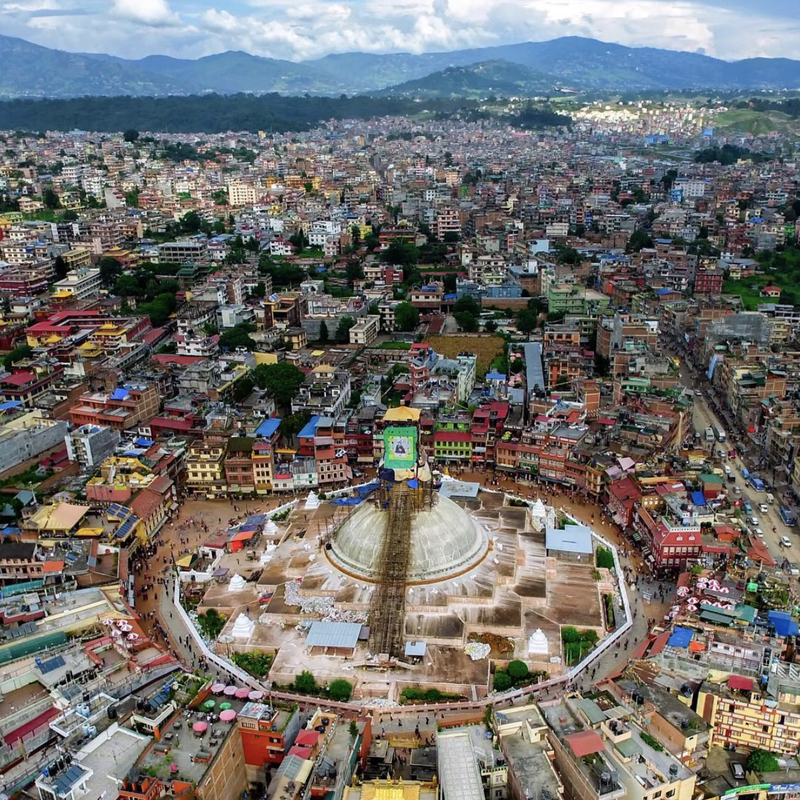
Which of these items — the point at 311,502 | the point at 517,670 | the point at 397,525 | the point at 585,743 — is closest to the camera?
the point at 585,743

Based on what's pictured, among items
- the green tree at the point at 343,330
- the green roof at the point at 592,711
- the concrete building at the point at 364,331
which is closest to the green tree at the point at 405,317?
the concrete building at the point at 364,331

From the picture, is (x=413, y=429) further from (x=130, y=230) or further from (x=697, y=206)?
(x=697, y=206)

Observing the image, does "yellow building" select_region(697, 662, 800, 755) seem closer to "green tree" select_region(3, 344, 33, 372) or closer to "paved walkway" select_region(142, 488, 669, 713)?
"paved walkway" select_region(142, 488, 669, 713)

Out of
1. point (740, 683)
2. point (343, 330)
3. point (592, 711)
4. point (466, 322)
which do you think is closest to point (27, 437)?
point (343, 330)

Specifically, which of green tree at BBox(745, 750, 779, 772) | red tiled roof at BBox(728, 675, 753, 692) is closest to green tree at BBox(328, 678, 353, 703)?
red tiled roof at BBox(728, 675, 753, 692)

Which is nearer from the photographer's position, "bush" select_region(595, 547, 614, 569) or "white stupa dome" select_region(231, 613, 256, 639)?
"white stupa dome" select_region(231, 613, 256, 639)

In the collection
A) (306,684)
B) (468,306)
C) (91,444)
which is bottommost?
(306,684)

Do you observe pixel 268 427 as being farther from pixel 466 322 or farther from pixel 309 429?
pixel 466 322
